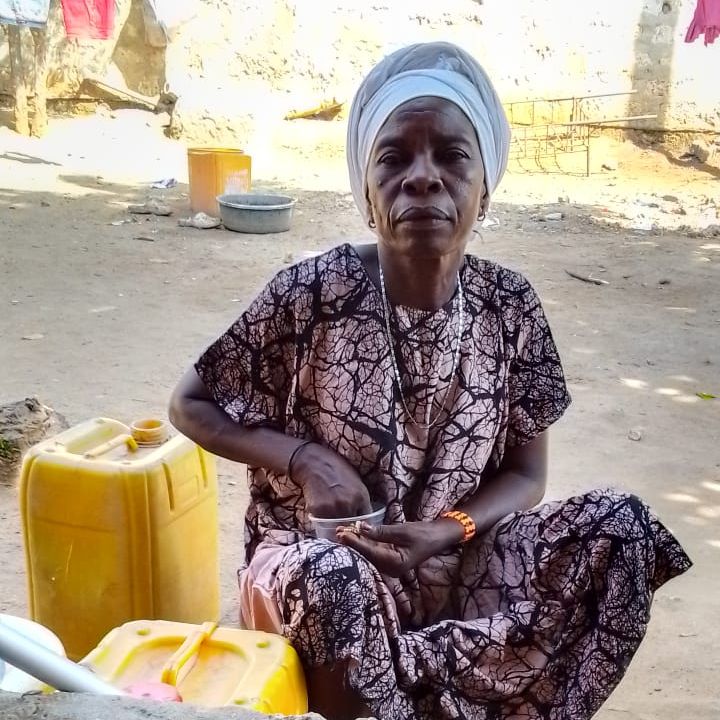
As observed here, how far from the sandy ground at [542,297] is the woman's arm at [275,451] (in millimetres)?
1018

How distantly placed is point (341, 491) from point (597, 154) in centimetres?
1137

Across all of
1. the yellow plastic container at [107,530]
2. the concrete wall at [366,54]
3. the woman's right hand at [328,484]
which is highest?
the concrete wall at [366,54]

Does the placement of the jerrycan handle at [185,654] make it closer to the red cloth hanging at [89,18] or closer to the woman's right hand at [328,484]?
the woman's right hand at [328,484]

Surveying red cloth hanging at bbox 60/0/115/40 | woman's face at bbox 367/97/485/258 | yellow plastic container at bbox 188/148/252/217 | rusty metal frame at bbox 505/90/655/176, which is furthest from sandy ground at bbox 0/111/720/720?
red cloth hanging at bbox 60/0/115/40

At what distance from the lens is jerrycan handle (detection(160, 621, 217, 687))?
148cm

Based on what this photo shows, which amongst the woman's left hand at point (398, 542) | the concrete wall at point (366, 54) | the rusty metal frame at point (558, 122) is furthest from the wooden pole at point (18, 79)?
the woman's left hand at point (398, 542)

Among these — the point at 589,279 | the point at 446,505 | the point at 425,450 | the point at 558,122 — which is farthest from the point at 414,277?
the point at 558,122

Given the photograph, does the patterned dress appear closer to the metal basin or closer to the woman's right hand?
the woman's right hand

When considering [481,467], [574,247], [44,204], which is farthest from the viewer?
[44,204]

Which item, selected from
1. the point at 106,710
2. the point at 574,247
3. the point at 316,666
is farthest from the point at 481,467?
the point at 574,247

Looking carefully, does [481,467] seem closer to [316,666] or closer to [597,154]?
[316,666]

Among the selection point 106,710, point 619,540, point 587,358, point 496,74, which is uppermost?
point 496,74

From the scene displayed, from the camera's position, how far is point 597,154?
1221 centimetres

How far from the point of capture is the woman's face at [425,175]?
1.72m
